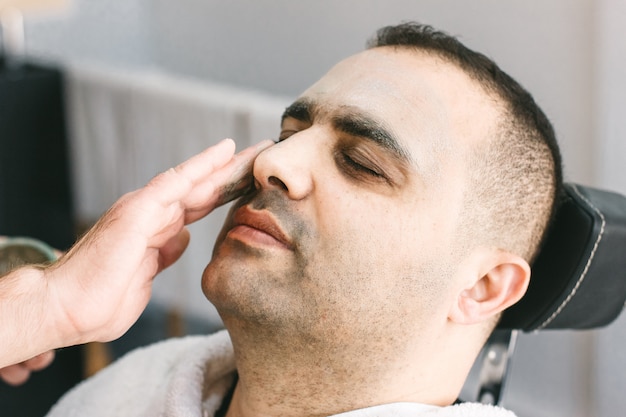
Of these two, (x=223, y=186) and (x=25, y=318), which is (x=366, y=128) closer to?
(x=223, y=186)

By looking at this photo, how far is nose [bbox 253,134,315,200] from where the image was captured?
119 centimetres

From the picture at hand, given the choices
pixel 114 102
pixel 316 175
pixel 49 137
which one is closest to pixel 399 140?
pixel 316 175

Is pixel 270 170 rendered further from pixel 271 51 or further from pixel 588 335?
pixel 271 51

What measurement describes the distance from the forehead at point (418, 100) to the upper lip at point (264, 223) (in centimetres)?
20

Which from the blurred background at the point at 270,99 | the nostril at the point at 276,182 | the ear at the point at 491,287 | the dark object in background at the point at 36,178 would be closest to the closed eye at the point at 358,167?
the nostril at the point at 276,182

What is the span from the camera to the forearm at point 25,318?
1.15 meters

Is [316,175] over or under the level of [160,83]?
over

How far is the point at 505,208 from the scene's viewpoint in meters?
1.27

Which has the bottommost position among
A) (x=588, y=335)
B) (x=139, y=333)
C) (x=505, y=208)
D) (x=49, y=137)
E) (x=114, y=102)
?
(x=139, y=333)

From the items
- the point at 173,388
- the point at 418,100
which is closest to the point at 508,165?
the point at 418,100

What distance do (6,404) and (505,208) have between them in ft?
6.64

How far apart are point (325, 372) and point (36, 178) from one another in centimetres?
188

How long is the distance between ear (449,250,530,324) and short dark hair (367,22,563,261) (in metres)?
0.03

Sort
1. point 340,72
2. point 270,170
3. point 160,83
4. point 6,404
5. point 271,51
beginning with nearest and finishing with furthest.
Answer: point 270,170, point 340,72, point 160,83, point 6,404, point 271,51
